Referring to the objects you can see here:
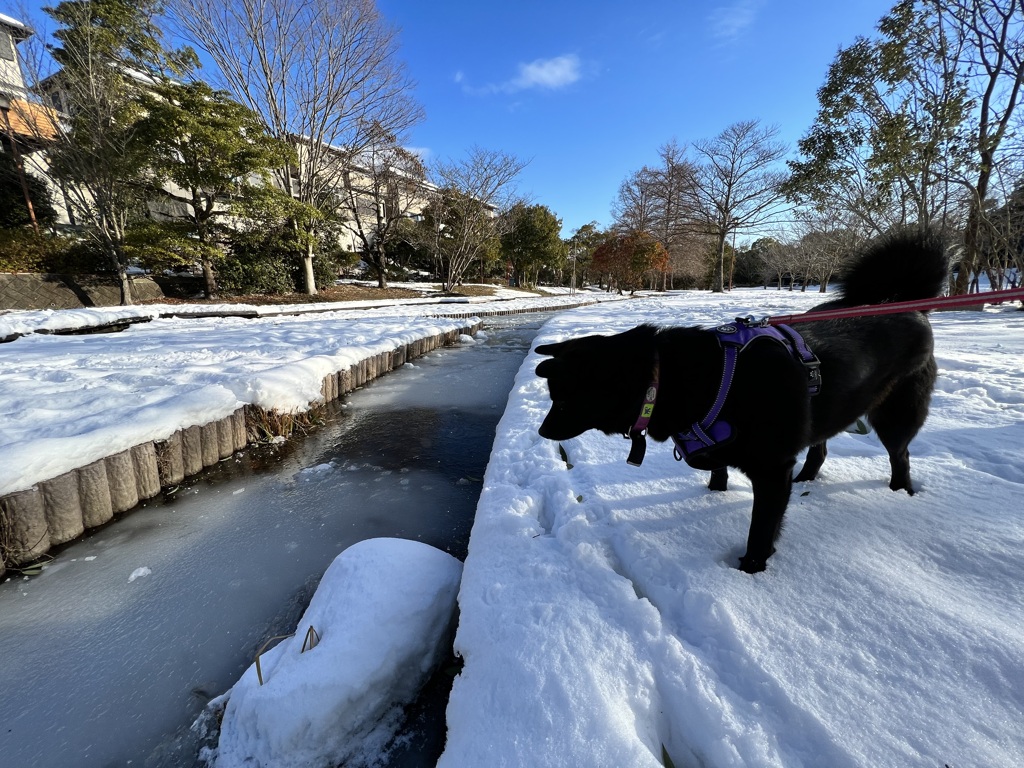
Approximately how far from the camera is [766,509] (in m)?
1.45

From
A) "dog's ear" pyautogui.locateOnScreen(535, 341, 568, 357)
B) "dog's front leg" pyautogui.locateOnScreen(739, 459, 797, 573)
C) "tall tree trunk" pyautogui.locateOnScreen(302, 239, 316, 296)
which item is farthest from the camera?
"tall tree trunk" pyautogui.locateOnScreen(302, 239, 316, 296)

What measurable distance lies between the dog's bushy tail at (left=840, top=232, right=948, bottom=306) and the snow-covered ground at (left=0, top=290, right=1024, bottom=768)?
960mm

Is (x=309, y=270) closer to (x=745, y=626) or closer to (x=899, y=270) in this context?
(x=899, y=270)

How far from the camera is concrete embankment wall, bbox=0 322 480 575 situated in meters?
1.88

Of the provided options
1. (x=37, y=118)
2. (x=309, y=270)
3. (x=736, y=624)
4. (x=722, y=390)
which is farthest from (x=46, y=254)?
(x=736, y=624)

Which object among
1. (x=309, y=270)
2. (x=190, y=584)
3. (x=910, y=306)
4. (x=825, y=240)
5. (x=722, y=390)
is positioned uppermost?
(x=825, y=240)

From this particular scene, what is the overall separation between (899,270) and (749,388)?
1.26 metres

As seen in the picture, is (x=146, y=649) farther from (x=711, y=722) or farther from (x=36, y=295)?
(x=36, y=295)

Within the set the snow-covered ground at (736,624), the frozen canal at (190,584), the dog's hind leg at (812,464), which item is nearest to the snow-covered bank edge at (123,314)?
the snow-covered ground at (736,624)

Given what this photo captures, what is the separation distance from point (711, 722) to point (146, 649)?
203 centimetres

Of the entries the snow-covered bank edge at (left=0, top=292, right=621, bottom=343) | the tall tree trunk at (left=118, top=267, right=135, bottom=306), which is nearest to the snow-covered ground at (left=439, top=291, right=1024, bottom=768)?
the snow-covered bank edge at (left=0, top=292, right=621, bottom=343)

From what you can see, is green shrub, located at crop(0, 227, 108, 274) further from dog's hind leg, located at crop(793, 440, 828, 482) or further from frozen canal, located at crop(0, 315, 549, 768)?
dog's hind leg, located at crop(793, 440, 828, 482)

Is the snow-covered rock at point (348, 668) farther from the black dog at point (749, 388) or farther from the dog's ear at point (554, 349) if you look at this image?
the dog's ear at point (554, 349)

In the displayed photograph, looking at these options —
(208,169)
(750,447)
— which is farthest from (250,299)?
(750,447)
